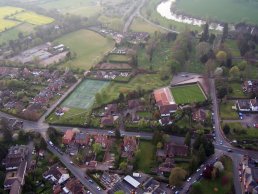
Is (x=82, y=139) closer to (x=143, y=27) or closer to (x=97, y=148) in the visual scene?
(x=97, y=148)

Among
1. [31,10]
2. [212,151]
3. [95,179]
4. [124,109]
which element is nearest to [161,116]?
[124,109]

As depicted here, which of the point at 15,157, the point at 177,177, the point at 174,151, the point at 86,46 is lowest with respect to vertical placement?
the point at 15,157

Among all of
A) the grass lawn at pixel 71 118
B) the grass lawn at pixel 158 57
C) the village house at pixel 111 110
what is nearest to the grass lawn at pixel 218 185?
the village house at pixel 111 110

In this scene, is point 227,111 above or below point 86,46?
above

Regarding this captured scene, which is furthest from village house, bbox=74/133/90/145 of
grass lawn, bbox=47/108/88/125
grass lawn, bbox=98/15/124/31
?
grass lawn, bbox=98/15/124/31

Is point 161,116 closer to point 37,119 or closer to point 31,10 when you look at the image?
point 37,119

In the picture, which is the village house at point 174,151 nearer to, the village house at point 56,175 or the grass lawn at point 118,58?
the village house at point 56,175

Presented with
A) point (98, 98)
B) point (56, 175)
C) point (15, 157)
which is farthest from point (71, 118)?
point (56, 175)

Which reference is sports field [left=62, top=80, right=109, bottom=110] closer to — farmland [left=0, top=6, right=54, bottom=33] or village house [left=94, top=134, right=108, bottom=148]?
village house [left=94, top=134, right=108, bottom=148]
